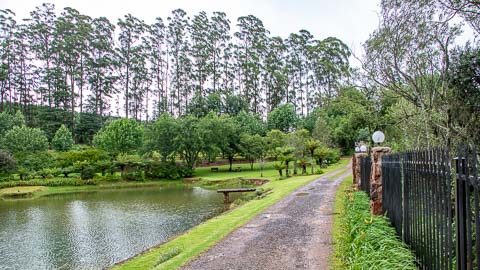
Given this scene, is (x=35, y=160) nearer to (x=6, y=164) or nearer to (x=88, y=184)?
(x=6, y=164)

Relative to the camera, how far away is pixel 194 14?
5597cm

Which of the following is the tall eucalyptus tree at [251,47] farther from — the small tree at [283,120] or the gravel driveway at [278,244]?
the gravel driveway at [278,244]

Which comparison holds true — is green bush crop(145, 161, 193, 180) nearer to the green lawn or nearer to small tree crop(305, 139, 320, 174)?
small tree crop(305, 139, 320, 174)

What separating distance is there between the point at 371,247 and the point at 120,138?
118 feet

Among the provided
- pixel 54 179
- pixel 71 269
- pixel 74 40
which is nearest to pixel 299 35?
pixel 74 40

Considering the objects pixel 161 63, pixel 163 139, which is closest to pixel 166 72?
pixel 161 63

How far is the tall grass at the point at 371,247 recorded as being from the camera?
13.5 feet

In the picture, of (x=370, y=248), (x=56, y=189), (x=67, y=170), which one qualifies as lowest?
(x=56, y=189)

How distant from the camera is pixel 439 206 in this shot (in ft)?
9.78

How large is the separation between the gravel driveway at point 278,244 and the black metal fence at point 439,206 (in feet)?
5.47

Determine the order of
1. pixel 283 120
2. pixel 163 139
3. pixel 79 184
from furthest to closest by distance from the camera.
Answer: pixel 283 120 → pixel 163 139 → pixel 79 184

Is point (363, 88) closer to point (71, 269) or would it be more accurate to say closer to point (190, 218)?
point (190, 218)

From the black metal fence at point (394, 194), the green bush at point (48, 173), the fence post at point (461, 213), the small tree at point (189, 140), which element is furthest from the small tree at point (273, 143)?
the fence post at point (461, 213)

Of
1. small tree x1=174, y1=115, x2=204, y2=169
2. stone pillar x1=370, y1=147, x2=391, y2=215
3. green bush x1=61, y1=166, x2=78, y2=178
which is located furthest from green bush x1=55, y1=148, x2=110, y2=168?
stone pillar x1=370, y1=147, x2=391, y2=215
